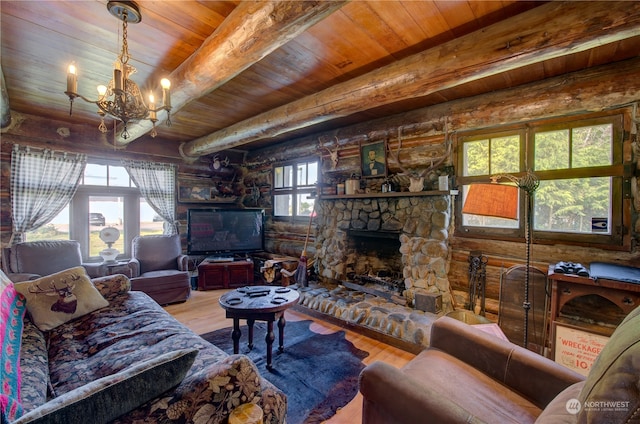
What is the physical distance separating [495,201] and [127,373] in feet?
6.74

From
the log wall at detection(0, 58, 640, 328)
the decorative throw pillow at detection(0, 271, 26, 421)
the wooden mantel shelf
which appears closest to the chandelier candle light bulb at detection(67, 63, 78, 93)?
the decorative throw pillow at detection(0, 271, 26, 421)

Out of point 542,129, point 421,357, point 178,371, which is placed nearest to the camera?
point 178,371

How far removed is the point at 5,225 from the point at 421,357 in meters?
5.17

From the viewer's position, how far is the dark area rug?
1878 mm

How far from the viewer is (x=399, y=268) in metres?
3.82

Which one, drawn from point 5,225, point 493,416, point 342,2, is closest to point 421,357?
point 493,416

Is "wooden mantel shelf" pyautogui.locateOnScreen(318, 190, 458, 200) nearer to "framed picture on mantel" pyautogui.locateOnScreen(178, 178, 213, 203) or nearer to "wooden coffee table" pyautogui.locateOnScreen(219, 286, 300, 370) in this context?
"wooden coffee table" pyautogui.locateOnScreen(219, 286, 300, 370)

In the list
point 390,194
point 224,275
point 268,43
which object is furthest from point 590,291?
point 224,275

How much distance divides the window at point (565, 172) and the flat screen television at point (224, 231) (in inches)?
142

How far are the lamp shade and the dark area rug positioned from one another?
1.59 meters

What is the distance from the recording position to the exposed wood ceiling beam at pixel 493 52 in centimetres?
145

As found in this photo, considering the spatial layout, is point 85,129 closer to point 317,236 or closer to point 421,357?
point 317,236

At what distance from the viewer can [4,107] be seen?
2.78 meters
